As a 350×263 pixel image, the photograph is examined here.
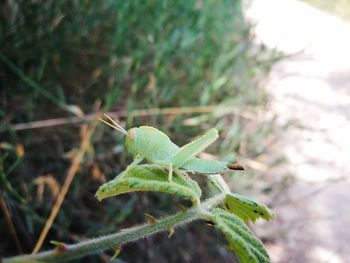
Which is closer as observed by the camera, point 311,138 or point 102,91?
point 102,91

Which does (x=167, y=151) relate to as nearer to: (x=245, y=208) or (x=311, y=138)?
(x=245, y=208)

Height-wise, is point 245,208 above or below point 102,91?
above

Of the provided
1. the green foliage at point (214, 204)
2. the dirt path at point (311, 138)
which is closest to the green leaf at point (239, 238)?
the green foliage at point (214, 204)

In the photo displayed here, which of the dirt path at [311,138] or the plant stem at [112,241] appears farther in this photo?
the dirt path at [311,138]

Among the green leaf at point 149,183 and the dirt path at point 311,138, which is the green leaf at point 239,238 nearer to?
the green leaf at point 149,183

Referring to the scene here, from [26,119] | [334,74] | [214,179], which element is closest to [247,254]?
[214,179]

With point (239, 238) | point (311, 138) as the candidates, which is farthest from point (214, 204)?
point (311, 138)

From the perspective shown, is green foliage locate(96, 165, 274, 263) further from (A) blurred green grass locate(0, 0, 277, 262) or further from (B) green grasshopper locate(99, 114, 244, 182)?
(A) blurred green grass locate(0, 0, 277, 262)
